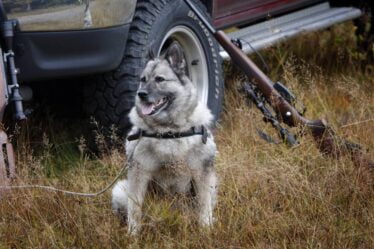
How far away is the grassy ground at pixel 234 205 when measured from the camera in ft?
13.0

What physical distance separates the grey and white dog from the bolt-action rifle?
0.84 meters

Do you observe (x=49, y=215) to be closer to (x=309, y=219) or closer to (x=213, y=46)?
(x=309, y=219)

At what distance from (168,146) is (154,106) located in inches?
9.9

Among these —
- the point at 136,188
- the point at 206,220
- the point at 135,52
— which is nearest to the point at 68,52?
the point at 135,52

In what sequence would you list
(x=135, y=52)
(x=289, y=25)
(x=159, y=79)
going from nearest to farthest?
→ 1. (x=159, y=79)
2. (x=135, y=52)
3. (x=289, y=25)

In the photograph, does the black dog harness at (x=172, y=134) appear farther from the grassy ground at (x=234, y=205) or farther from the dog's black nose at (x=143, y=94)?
the grassy ground at (x=234, y=205)

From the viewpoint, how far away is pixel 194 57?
5863 mm

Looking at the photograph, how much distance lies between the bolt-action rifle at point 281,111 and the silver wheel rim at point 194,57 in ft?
0.90

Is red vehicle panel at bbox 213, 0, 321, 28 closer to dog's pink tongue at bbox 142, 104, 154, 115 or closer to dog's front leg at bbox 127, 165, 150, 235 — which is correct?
dog's pink tongue at bbox 142, 104, 154, 115

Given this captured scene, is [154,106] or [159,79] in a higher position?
[159,79]

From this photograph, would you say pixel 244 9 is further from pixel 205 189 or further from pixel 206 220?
pixel 206 220

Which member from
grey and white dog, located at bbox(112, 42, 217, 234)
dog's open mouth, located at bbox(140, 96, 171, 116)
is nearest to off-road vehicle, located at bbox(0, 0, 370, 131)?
grey and white dog, located at bbox(112, 42, 217, 234)

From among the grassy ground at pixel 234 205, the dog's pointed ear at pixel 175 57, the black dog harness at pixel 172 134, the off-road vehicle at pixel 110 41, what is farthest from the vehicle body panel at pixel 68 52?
the black dog harness at pixel 172 134

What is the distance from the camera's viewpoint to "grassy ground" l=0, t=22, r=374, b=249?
3961mm
